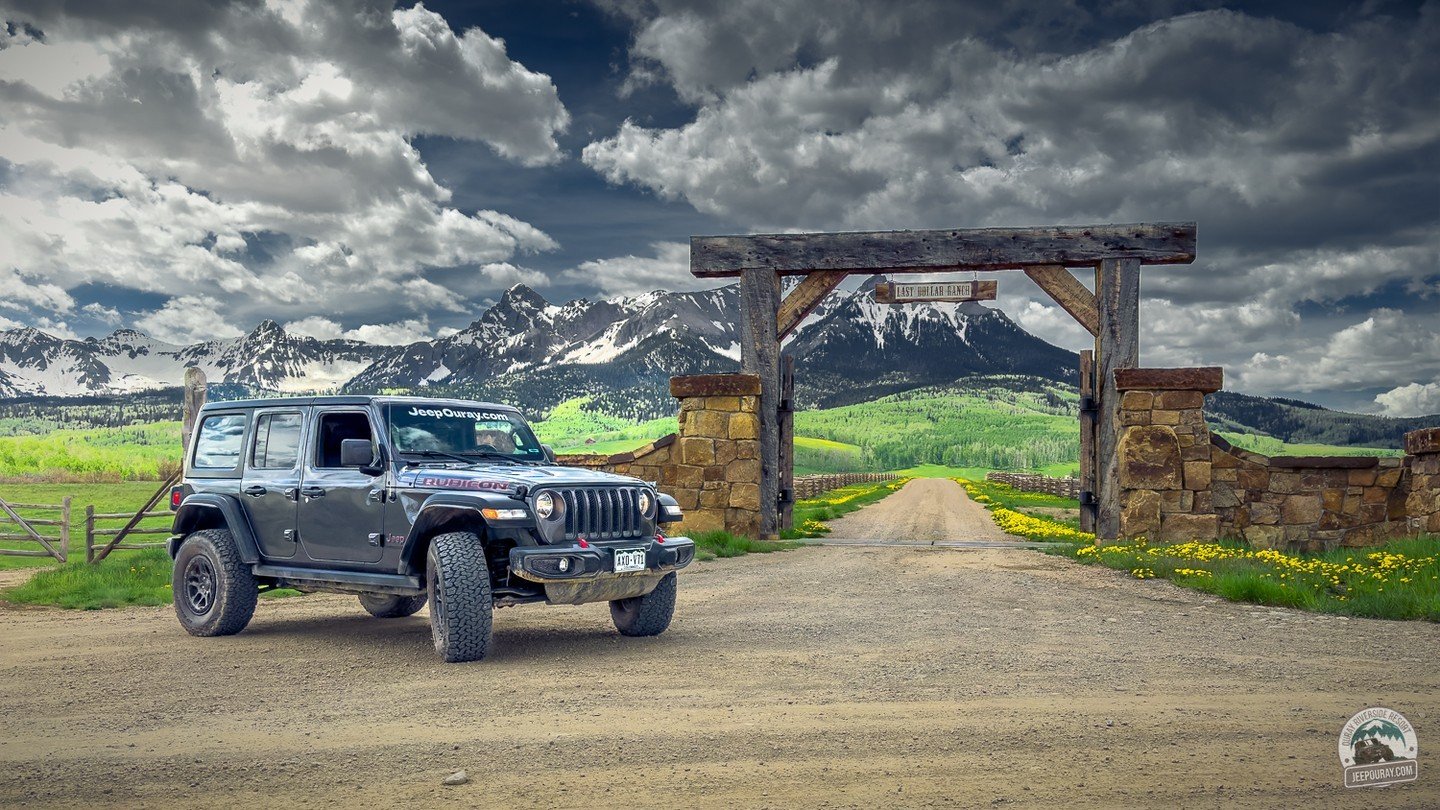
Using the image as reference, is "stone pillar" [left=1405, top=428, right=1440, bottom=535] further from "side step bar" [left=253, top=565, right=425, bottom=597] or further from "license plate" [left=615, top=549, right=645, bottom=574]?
"side step bar" [left=253, top=565, right=425, bottom=597]

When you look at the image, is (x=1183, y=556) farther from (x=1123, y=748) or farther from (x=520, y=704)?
(x=520, y=704)

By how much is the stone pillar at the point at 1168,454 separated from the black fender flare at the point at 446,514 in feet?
39.5

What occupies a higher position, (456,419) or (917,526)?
(456,419)

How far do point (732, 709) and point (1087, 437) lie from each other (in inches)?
537

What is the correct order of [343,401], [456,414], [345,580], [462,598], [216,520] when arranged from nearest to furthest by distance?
[462,598], [345,580], [343,401], [456,414], [216,520]

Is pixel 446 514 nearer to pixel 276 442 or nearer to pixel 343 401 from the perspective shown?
pixel 343 401

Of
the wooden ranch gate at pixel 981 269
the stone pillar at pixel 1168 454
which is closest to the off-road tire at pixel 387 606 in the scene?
the wooden ranch gate at pixel 981 269

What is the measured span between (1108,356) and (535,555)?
1271 centimetres

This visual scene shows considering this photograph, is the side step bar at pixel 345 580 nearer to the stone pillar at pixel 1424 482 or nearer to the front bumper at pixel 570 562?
the front bumper at pixel 570 562

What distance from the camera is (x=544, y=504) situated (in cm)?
782

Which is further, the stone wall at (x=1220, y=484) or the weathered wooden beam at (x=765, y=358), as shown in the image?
the weathered wooden beam at (x=765, y=358)

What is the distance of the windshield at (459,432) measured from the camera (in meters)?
8.78

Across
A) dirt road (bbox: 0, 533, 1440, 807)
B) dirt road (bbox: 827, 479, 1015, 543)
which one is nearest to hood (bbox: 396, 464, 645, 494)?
dirt road (bbox: 0, 533, 1440, 807)

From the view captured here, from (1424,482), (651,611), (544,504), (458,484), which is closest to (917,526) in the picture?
(1424,482)
